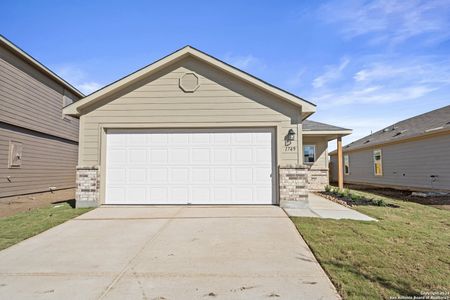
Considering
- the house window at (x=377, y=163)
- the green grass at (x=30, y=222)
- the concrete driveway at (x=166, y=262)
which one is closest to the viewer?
the concrete driveway at (x=166, y=262)

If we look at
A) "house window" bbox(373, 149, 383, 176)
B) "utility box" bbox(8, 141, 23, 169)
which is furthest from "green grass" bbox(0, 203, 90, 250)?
"house window" bbox(373, 149, 383, 176)

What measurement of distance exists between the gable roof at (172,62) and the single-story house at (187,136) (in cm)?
3

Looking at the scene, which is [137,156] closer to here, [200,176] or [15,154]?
[200,176]

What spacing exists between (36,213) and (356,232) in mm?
8279

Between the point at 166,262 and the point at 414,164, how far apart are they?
49.9ft

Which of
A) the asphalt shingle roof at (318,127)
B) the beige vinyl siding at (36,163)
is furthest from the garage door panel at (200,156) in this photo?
the beige vinyl siding at (36,163)

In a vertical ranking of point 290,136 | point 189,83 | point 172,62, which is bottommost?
point 290,136

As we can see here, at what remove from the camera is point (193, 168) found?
846 centimetres

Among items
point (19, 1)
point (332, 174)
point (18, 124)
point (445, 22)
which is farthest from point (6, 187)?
point (332, 174)

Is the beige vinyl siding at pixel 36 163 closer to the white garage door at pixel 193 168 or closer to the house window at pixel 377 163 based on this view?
the white garage door at pixel 193 168

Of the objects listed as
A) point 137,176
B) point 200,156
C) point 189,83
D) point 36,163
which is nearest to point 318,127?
point 200,156

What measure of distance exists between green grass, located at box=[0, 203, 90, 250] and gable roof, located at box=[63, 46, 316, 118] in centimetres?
305

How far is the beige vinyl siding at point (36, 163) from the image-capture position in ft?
35.7

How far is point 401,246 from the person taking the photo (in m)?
4.48
